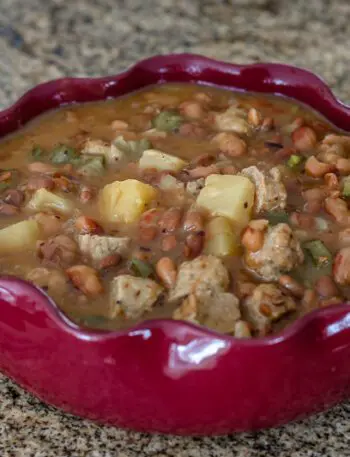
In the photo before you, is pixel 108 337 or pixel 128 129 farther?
pixel 128 129

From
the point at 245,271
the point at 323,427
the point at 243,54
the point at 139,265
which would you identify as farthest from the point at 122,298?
the point at 243,54

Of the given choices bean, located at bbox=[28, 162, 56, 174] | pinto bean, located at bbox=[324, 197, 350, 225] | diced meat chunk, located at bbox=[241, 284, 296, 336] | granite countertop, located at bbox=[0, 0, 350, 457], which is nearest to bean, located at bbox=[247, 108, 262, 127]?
pinto bean, located at bbox=[324, 197, 350, 225]

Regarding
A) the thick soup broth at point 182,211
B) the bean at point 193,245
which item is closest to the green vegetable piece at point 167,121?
the thick soup broth at point 182,211

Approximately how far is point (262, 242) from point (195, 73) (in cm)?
96

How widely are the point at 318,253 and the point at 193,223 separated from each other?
0.94ft

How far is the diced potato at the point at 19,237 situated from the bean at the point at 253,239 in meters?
0.47

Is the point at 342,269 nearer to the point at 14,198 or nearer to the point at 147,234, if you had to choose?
the point at 147,234

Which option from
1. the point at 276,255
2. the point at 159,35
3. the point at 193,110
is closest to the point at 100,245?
the point at 276,255

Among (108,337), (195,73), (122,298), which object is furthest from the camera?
(195,73)

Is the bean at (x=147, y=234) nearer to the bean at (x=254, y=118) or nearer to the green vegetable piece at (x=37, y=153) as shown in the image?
the green vegetable piece at (x=37, y=153)

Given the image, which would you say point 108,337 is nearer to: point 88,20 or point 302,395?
point 302,395

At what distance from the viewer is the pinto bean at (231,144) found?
2.55 m

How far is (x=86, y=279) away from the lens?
2.07 metres

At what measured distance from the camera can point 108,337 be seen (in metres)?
1.82
